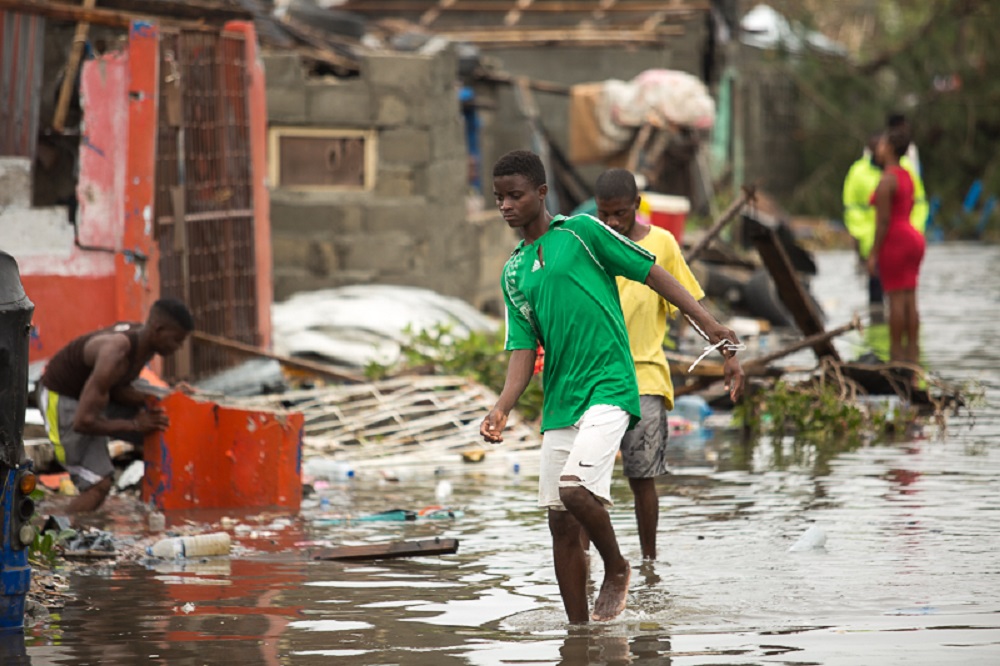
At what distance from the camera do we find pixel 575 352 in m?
5.89

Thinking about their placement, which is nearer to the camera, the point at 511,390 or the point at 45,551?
the point at 511,390

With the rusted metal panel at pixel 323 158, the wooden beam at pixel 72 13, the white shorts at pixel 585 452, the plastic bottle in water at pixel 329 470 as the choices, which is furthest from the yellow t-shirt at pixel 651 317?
the rusted metal panel at pixel 323 158

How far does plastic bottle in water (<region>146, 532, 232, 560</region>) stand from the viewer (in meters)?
7.52

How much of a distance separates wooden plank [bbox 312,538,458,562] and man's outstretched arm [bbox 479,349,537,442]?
65.4 inches

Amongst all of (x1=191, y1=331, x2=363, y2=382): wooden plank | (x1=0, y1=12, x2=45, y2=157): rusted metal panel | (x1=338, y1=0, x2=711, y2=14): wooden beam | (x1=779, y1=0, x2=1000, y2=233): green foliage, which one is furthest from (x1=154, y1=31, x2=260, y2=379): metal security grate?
(x1=779, y1=0, x2=1000, y2=233): green foliage

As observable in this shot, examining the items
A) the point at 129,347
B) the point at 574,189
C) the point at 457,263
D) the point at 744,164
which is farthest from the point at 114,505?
the point at 744,164

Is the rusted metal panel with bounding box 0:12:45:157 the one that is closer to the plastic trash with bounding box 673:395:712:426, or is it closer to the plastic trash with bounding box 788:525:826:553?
the plastic trash with bounding box 673:395:712:426

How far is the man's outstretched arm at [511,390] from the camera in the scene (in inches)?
231

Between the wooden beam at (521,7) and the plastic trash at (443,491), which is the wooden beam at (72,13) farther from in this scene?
the wooden beam at (521,7)

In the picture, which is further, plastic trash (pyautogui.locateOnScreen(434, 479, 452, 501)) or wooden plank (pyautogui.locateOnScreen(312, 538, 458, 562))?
plastic trash (pyautogui.locateOnScreen(434, 479, 452, 501))

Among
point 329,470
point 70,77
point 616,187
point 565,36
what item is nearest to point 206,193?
point 70,77

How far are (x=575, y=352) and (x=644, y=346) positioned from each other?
4.34 feet

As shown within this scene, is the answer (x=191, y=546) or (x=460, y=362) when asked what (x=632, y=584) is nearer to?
(x=191, y=546)

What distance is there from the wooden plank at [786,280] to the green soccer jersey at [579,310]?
500 centimetres
